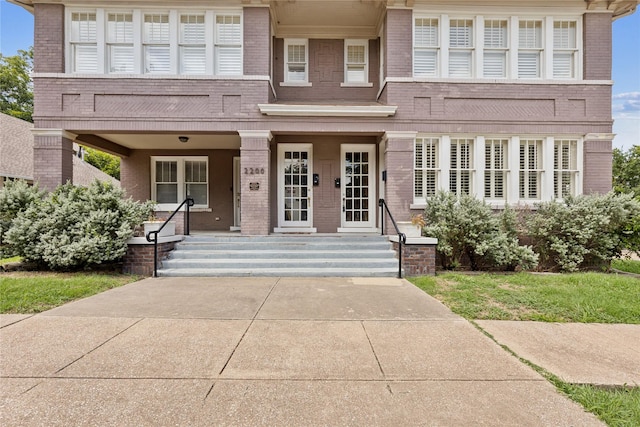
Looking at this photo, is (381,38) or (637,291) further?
(381,38)

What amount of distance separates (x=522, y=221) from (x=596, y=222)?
1446 millimetres

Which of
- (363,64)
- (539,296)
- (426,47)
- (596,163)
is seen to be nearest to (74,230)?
(539,296)

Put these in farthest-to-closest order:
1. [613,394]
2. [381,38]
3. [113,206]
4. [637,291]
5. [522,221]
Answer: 1. [381,38]
2. [522,221]
3. [113,206]
4. [637,291]
5. [613,394]

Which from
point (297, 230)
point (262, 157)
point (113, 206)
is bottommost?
point (297, 230)

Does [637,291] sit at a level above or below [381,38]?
below

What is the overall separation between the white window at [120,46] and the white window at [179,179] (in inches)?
137

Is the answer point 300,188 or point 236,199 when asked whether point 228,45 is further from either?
point 236,199

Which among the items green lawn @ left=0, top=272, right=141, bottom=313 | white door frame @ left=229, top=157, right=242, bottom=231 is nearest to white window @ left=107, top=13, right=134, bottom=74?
white door frame @ left=229, top=157, right=242, bottom=231

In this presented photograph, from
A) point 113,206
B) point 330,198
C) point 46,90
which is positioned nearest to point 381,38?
point 330,198

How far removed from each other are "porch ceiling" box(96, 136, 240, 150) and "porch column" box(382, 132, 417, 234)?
455 centimetres

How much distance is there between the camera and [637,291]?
5605 mm

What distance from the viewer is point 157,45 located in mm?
8508

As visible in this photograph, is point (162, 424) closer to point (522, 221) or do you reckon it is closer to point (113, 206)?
point (113, 206)

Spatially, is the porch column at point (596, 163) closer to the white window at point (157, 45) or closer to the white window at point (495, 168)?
the white window at point (495, 168)
